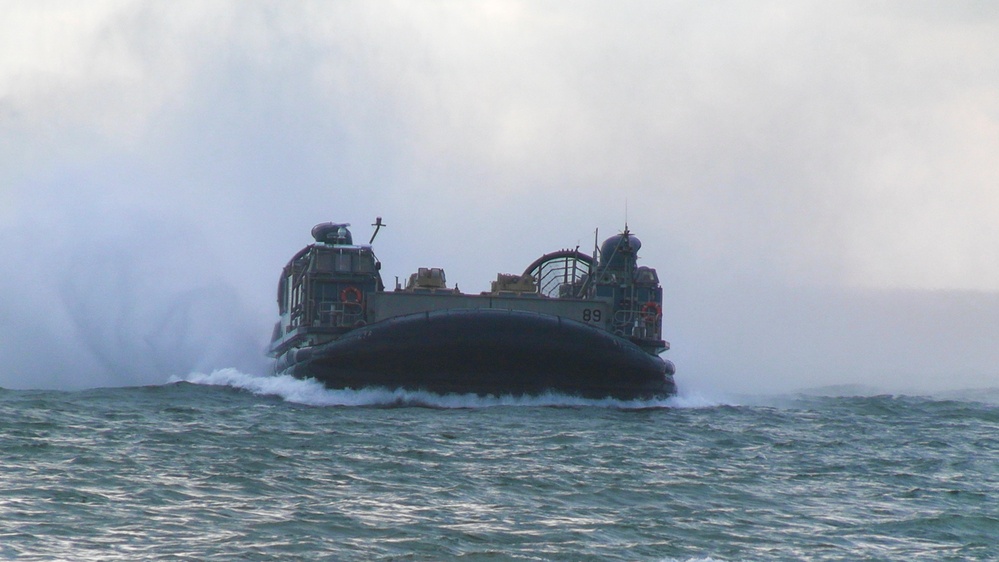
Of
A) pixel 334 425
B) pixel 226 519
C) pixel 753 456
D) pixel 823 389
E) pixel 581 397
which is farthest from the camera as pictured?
pixel 823 389

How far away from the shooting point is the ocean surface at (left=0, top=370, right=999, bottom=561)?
10078 mm

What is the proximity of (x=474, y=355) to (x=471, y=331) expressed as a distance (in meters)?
0.55

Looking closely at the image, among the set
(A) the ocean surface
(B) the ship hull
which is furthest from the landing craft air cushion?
(A) the ocean surface

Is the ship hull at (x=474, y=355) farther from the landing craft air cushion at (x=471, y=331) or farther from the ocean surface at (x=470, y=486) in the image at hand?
the ocean surface at (x=470, y=486)

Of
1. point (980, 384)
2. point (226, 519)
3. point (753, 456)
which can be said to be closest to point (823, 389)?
point (980, 384)

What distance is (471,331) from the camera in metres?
22.9

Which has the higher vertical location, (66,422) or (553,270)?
(553,270)

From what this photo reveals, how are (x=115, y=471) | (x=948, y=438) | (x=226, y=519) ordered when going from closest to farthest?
1. (x=226, y=519)
2. (x=115, y=471)
3. (x=948, y=438)

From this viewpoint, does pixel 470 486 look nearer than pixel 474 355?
Yes

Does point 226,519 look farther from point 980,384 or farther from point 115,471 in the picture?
point 980,384

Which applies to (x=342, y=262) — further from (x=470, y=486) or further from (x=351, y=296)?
(x=470, y=486)

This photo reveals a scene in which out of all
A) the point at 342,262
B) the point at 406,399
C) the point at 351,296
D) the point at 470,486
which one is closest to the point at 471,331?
the point at 406,399

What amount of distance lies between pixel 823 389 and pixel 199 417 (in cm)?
4591

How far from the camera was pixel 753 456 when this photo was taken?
54.1 feet
